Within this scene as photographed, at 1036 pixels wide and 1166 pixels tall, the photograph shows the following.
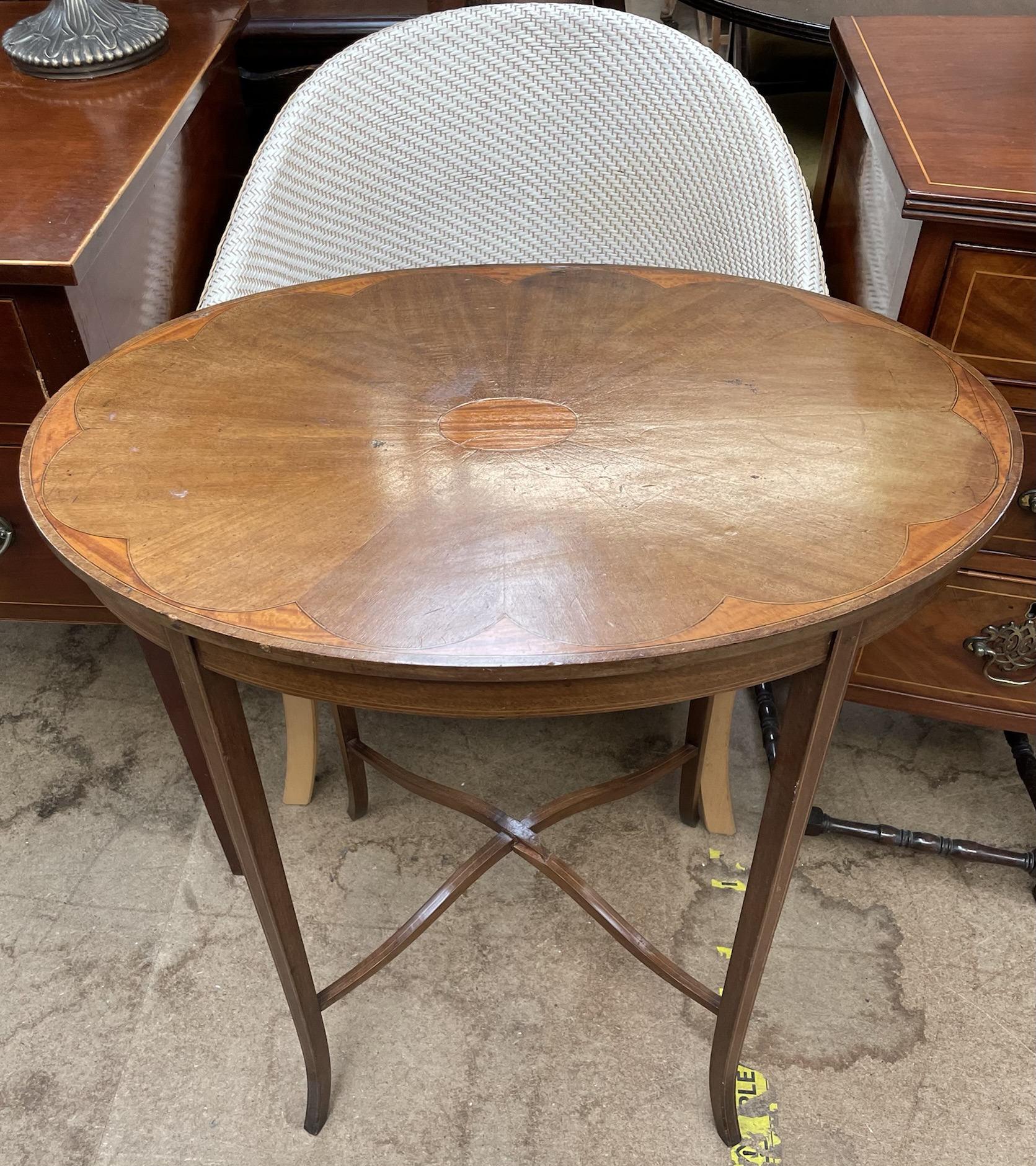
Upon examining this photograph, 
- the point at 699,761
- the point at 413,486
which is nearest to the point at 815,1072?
the point at 699,761

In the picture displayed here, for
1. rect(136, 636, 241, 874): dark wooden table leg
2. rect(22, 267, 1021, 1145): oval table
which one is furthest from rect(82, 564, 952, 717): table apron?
rect(136, 636, 241, 874): dark wooden table leg

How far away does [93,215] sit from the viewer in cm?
115

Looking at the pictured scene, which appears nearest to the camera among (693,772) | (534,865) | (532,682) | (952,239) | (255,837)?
(532,682)

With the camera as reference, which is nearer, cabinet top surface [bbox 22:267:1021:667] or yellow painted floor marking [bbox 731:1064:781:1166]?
cabinet top surface [bbox 22:267:1021:667]

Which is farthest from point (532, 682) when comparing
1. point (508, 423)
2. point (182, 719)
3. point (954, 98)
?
point (954, 98)

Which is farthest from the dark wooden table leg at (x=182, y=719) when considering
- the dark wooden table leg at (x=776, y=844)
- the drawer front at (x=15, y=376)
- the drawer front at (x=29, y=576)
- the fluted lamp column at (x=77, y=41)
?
the fluted lamp column at (x=77, y=41)

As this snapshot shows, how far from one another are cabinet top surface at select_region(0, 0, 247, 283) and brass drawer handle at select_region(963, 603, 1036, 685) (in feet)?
3.92

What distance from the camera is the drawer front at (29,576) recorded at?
51.7 inches

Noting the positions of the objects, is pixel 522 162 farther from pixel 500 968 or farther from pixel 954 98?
pixel 500 968

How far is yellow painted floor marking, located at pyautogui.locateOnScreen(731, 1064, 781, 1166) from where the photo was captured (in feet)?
3.87

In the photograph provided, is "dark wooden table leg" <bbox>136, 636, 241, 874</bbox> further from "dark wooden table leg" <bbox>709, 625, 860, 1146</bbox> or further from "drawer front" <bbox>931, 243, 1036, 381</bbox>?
"drawer front" <bbox>931, 243, 1036, 381</bbox>

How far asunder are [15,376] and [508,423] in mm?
612

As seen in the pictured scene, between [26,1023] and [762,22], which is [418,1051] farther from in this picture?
[762,22]

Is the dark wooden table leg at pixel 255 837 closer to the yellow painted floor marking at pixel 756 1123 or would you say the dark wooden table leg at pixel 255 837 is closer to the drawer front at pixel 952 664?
the yellow painted floor marking at pixel 756 1123
